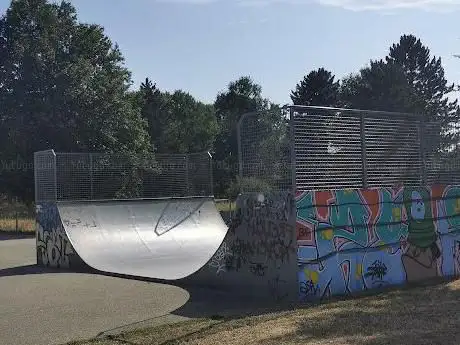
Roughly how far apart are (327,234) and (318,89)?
5114 cm

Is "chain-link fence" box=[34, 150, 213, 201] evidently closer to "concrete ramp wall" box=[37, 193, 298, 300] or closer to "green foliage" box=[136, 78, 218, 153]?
"concrete ramp wall" box=[37, 193, 298, 300]

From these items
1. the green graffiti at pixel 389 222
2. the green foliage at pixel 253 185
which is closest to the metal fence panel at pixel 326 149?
the green graffiti at pixel 389 222

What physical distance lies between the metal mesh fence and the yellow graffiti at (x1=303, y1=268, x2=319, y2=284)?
1.37m

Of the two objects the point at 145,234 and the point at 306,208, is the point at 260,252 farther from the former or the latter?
the point at 145,234

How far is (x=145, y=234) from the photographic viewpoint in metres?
17.2

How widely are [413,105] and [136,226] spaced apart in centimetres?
4406

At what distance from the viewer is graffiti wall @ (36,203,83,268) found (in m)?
15.0

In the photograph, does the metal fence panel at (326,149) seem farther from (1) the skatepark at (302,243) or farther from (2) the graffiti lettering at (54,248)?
(2) the graffiti lettering at (54,248)

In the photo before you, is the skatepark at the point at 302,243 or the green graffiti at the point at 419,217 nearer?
the skatepark at the point at 302,243

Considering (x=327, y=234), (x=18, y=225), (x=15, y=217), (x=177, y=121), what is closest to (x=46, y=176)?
(x=327, y=234)

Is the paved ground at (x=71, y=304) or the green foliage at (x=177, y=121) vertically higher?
the green foliage at (x=177, y=121)

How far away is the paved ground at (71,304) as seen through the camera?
25.2 feet

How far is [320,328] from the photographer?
6.92 m

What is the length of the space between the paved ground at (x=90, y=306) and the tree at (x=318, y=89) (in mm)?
48743
